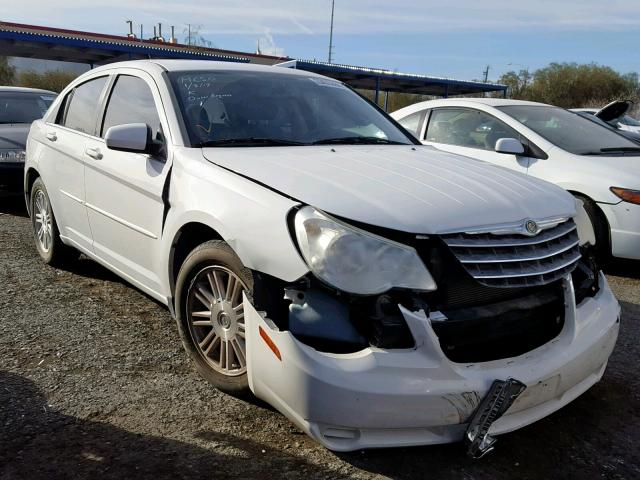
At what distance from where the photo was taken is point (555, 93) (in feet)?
162

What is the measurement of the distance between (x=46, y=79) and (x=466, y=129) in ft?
123

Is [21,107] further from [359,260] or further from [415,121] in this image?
[359,260]

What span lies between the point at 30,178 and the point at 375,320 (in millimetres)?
4215

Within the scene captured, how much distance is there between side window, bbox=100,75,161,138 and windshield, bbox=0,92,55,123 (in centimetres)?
517

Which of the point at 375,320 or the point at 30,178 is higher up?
the point at 375,320

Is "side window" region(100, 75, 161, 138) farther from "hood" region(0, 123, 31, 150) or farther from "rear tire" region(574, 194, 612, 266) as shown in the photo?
"hood" region(0, 123, 31, 150)

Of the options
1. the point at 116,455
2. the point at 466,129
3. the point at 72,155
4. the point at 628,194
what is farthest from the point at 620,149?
the point at 116,455

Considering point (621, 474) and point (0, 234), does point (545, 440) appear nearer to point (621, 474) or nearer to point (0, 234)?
point (621, 474)

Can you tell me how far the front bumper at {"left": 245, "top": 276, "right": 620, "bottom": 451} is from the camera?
2131mm

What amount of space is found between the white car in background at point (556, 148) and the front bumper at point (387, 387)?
239cm

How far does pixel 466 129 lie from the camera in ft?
20.6

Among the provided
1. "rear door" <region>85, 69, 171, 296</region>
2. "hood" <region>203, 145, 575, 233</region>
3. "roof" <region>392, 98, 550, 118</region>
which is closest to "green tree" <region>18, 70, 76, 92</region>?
"roof" <region>392, 98, 550, 118</region>

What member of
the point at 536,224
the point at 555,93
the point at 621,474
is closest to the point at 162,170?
the point at 536,224

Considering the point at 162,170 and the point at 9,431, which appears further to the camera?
the point at 162,170
